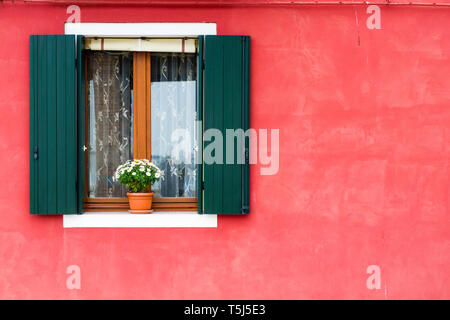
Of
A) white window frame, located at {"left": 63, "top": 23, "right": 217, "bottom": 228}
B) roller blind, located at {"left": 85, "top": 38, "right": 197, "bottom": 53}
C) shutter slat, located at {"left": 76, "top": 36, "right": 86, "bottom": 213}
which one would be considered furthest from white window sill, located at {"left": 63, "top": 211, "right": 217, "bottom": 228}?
roller blind, located at {"left": 85, "top": 38, "right": 197, "bottom": 53}

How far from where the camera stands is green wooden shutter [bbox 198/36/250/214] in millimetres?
4492

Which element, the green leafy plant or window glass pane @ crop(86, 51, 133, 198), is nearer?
the green leafy plant

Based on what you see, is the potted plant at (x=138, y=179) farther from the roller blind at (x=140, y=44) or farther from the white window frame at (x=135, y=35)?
the roller blind at (x=140, y=44)

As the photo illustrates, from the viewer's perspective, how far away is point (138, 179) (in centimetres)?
446

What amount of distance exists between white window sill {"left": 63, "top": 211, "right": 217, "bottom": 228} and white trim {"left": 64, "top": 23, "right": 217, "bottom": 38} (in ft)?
5.31

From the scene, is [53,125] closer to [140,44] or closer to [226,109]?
[140,44]

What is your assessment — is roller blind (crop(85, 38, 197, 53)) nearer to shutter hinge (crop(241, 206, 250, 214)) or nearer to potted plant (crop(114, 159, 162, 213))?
potted plant (crop(114, 159, 162, 213))

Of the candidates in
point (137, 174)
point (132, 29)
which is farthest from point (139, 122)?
point (132, 29)

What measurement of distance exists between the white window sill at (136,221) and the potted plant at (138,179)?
87mm

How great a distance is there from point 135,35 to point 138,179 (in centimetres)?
129

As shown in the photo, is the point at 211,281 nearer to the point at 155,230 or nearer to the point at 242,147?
the point at 155,230

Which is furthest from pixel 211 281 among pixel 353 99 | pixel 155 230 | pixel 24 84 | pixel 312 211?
pixel 24 84

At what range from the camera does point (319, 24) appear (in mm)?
4566

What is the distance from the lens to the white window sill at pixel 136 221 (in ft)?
14.8
